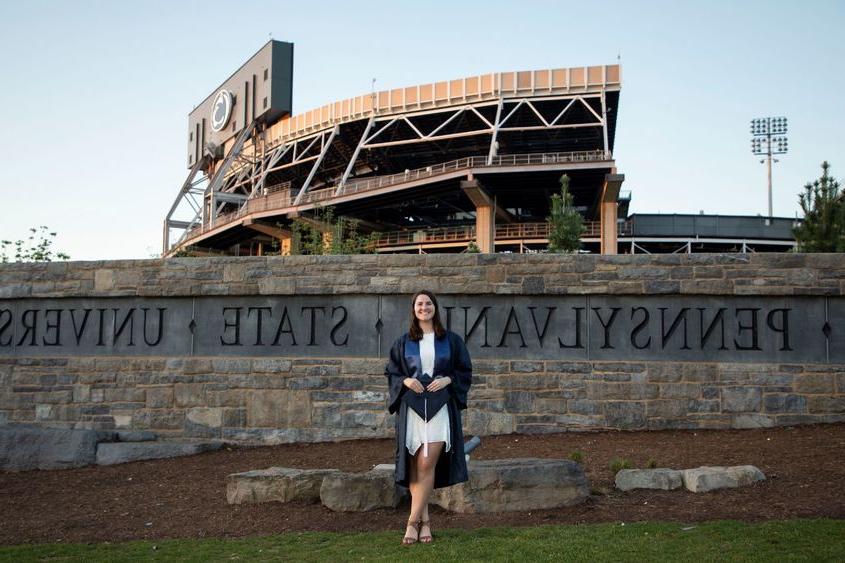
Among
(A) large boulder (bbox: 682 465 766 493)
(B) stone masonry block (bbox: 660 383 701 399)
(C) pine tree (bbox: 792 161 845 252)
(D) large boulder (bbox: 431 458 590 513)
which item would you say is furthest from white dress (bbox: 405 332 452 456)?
(C) pine tree (bbox: 792 161 845 252)

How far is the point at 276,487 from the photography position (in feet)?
23.1

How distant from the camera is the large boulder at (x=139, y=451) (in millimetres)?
9586

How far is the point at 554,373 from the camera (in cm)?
977

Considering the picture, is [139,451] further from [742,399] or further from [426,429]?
[742,399]

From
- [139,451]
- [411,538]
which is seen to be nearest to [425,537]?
[411,538]

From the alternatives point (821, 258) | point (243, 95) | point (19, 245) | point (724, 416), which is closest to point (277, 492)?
point (724, 416)

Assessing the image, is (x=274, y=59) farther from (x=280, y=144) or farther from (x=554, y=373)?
(x=554, y=373)

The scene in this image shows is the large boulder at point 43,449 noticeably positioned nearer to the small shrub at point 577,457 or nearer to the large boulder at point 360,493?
the large boulder at point 360,493

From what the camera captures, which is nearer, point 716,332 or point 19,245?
point 716,332

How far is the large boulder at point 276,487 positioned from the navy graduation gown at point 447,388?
157 cm

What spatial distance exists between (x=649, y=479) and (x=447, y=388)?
2478 millimetres

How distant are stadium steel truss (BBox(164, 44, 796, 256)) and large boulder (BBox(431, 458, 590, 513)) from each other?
3990 centimetres

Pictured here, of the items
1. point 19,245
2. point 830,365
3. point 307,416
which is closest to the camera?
point 830,365

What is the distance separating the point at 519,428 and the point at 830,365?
3.89 metres
